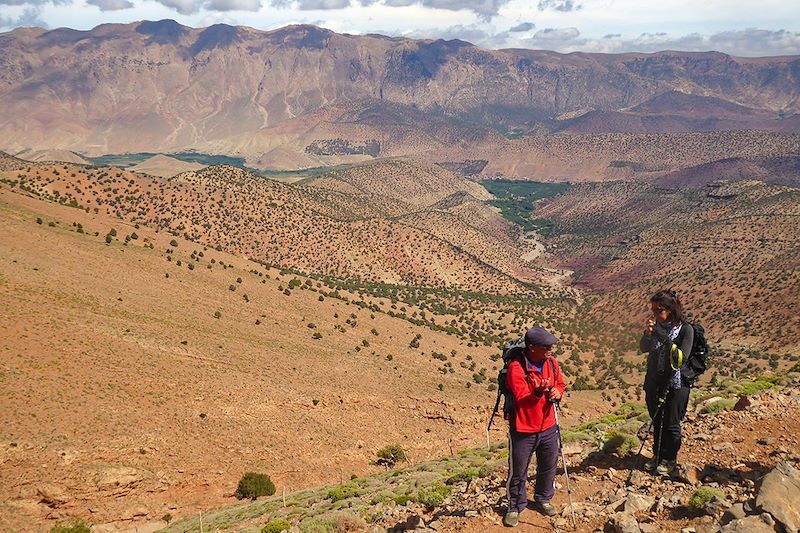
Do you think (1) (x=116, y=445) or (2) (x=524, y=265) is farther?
(2) (x=524, y=265)

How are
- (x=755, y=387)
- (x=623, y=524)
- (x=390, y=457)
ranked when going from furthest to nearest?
1. (x=390, y=457)
2. (x=755, y=387)
3. (x=623, y=524)

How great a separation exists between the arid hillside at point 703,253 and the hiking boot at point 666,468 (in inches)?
1724

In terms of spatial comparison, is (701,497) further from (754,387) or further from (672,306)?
(754,387)

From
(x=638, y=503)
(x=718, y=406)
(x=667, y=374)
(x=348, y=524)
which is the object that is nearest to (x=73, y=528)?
(x=348, y=524)

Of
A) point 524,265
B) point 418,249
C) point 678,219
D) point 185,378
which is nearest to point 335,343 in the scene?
point 185,378

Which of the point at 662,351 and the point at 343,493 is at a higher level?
the point at 662,351

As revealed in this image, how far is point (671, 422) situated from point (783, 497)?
2519 mm

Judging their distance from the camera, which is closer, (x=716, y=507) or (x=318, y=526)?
(x=716, y=507)

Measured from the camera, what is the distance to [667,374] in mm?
10305

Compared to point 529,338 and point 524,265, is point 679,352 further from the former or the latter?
point 524,265

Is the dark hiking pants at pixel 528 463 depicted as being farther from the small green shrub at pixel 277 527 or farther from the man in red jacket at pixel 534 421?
the small green shrub at pixel 277 527

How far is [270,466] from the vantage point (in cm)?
2391

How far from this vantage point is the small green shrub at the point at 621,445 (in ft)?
38.7

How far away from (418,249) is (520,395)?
82788 millimetres
